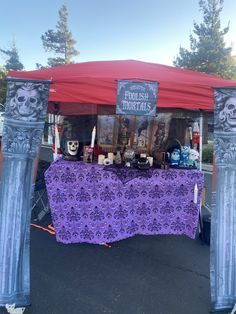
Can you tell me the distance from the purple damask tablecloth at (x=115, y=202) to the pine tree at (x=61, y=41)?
26.9 metres

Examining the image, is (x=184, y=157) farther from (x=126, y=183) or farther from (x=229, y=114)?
(x=229, y=114)

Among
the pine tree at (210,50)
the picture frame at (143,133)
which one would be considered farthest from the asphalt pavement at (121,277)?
the pine tree at (210,50)

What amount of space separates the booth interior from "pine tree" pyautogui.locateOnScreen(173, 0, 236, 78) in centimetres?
1504

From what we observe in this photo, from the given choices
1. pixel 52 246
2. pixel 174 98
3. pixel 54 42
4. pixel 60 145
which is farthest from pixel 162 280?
pixel 54 42

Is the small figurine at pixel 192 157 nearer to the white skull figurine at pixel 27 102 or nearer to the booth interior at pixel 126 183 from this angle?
the booth interior at pixel 126 183

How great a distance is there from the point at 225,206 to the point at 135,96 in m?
1.28

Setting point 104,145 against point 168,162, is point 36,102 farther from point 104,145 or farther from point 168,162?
point 168,162

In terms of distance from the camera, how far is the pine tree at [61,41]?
2888cm

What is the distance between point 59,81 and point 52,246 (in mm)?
2217

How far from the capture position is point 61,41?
29.1m

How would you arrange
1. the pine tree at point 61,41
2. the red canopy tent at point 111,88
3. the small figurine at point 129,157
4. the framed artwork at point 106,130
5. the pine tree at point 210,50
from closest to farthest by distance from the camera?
the red canopy tent at point 111,88
the small figurine at point 129,157
the framed artwork at point 106,130
the pine tree at point 210,50
the pine tree at point 61,41

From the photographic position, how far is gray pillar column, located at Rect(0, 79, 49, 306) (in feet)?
8.09

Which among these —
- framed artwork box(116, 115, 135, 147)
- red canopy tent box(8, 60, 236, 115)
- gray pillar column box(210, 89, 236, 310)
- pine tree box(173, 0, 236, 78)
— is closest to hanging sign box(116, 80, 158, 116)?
red canopy tent box(8, 60, 236, 115)

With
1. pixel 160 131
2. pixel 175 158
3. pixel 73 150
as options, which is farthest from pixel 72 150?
pixel 175 158
